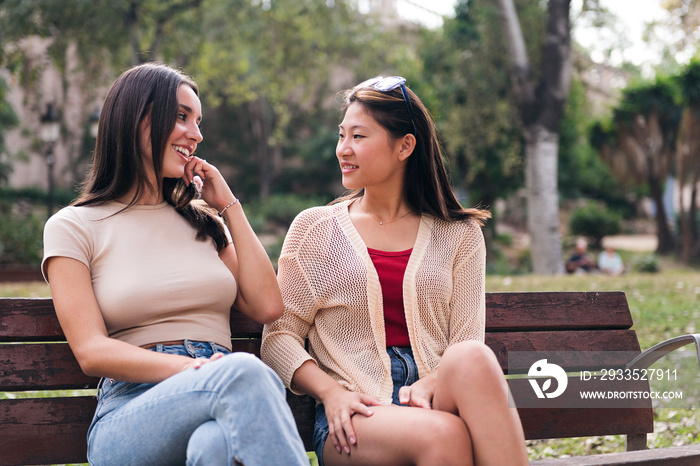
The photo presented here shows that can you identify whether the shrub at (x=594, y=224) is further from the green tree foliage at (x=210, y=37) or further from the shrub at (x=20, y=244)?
the shrub at (x=20, y=244)

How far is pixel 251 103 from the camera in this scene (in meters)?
30.2

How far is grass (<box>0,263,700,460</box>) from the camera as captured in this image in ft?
13.9

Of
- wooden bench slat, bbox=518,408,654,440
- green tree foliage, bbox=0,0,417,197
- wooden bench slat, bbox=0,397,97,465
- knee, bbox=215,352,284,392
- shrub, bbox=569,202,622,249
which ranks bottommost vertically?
shrub, bbox=569,202,622,249

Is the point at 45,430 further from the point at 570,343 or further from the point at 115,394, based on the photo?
the point at 570,343

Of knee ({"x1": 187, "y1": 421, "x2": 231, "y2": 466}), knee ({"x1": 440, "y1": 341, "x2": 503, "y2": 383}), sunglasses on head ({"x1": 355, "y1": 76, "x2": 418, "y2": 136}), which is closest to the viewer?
knee ({"x1": 187, "y1": 421, "x2": 231, "y2": 466})

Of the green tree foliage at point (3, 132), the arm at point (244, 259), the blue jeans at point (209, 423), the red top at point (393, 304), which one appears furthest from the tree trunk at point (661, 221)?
the blue jeans at point (209, 423)

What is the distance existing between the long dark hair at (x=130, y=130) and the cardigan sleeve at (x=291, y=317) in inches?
25.3

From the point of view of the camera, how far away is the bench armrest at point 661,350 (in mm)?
2924

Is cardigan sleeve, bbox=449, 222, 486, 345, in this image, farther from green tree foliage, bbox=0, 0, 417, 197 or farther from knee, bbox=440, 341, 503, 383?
green tree foliage, bbox=0, 0, 417, 197

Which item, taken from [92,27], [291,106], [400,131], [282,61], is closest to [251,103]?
[291,106]

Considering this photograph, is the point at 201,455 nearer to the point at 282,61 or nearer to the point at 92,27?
the point at 92,27

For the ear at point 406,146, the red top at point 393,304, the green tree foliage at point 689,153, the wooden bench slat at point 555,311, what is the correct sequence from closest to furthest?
the red top at point 393,304 < the ear at point 406,146 < the wooden bench slat at point 555,311 < the green tree foliage at point 689,153

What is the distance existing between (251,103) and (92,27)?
17.7m

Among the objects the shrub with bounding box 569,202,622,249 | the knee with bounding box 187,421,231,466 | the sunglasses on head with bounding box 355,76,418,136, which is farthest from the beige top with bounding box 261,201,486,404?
the shrub with bounding box 569,202,622,249
